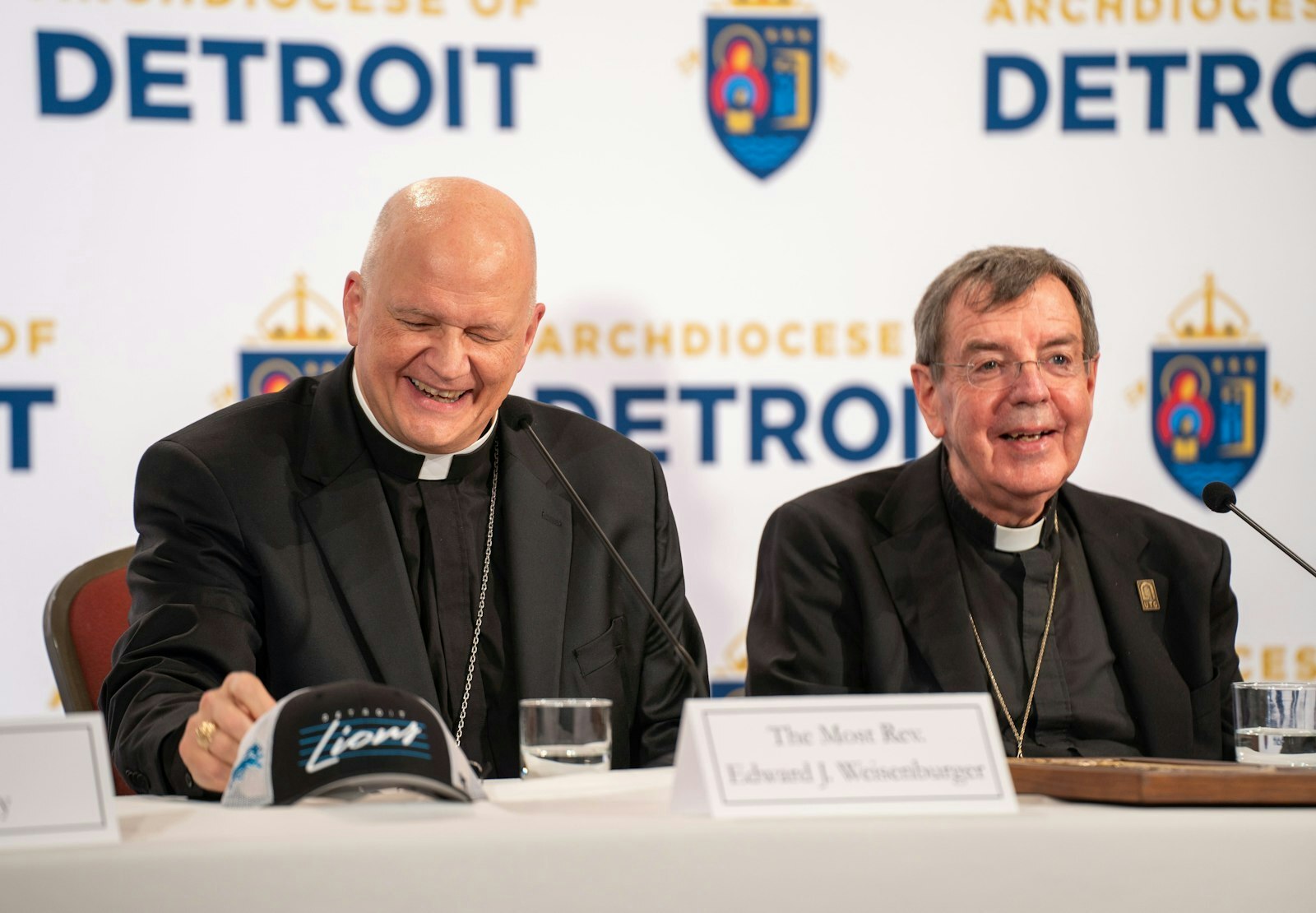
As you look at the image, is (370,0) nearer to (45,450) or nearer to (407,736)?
(45,450)

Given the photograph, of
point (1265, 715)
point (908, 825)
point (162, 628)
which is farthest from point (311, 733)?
point (1265, 715)

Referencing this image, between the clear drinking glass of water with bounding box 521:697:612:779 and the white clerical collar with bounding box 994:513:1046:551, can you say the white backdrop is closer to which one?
the white clerical collar with bounding box 994:513:1046:551

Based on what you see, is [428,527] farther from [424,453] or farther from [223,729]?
[223,729]

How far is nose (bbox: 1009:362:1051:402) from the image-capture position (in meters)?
2.67

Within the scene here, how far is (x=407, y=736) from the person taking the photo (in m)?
1.35

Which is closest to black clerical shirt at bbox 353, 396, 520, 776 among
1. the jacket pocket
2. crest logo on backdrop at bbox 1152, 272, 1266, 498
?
the jacket pocket

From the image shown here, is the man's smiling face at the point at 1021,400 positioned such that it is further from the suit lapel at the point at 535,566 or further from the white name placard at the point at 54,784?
the white name placard at the point at 54,784

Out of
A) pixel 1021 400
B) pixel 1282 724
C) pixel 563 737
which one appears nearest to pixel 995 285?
pixel 1021 400

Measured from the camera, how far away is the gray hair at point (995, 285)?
2.70m

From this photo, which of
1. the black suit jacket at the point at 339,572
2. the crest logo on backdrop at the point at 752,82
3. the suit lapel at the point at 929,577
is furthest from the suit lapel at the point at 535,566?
the crest logo on backdrop at the point at 752,82

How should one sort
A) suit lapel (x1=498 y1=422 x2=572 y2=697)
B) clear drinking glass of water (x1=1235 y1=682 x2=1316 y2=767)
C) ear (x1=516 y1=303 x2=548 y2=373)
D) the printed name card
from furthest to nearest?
1. ear (x1=516 y1=303 x2=548 y2=373)
2. suit lapel (x1=498 y1=422 x2=572 y2=697)
3. clear drinking glass of water (x1=1235 y1=682 x2=1316 y2=767)
4. the printed name card

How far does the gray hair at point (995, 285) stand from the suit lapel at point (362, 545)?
1.14 metres

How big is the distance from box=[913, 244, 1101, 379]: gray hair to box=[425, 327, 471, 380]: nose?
95 cm

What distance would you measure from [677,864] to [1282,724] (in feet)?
3.32
